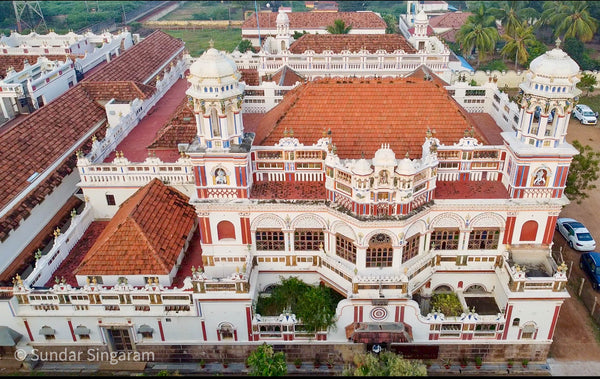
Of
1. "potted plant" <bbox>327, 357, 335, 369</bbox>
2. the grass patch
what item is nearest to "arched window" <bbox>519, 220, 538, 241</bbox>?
"potted plant" <bbox>327, 357, 335, 369</bbox>

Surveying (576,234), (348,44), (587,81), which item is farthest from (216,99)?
(587,81)

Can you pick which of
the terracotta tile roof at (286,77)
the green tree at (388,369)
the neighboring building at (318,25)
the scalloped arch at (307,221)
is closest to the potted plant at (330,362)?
the green tree at (388,369)

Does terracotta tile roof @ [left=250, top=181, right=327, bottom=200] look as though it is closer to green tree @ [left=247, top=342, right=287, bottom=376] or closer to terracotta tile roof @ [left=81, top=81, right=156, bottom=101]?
green tree @ [left=247, top=342, right=287, bottom=376]

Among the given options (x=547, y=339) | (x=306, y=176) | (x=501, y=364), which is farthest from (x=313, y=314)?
(x=547, y=339)

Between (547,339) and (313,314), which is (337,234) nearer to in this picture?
(313,314)

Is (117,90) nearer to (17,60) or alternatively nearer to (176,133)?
(176,133)

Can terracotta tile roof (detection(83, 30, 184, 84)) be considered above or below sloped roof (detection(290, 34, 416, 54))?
below
